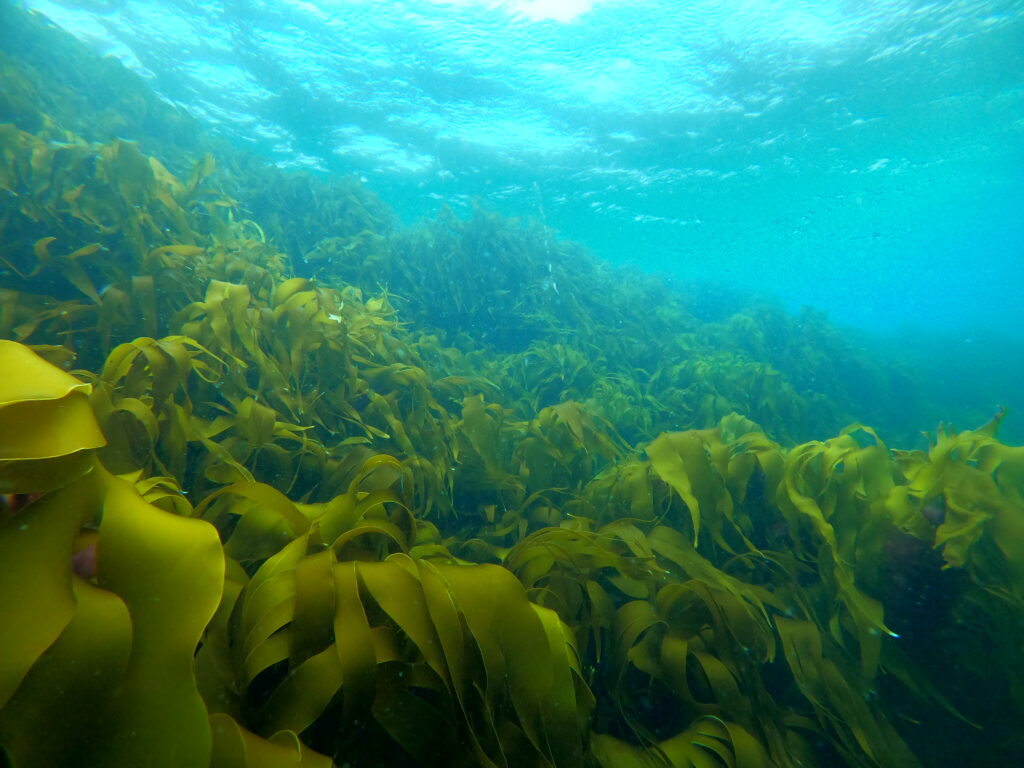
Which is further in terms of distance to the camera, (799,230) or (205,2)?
(799,230)

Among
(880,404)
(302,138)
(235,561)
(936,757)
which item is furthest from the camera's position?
(302,138)

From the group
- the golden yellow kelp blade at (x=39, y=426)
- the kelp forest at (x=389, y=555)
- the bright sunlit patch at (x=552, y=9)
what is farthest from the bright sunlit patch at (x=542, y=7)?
the golden yellow kelp blade at (x=39, y=426)

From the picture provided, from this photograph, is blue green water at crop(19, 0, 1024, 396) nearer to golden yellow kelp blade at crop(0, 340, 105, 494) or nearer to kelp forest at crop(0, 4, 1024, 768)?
kelp forest at crop(0, 4, 1024, 768)

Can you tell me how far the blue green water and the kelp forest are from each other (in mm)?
8054

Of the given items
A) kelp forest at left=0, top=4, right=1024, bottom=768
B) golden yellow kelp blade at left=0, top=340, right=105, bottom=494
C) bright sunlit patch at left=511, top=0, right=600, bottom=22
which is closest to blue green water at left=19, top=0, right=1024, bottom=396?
bright sunlit patch at left=511, top=0, right=600, bottom=22

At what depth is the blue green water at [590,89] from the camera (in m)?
9.00

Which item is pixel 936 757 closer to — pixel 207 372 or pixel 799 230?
pixel 207 372

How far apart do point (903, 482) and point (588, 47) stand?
11667 millimetres

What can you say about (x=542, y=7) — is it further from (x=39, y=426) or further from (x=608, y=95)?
(x=39, y=426)

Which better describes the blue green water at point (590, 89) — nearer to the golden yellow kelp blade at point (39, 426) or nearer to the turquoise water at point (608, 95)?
the turquoise water at point (608, 95)

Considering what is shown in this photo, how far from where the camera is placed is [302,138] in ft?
43.7

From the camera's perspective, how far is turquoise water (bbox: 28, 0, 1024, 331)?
9.00 m

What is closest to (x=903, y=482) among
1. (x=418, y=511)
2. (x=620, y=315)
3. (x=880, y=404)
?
(x=418, y=511)

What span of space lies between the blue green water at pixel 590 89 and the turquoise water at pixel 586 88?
0.06 metres
